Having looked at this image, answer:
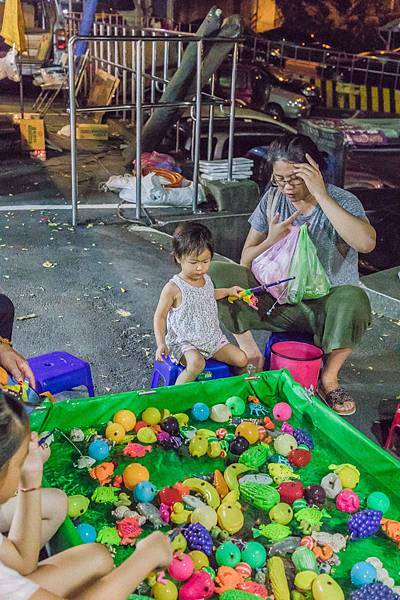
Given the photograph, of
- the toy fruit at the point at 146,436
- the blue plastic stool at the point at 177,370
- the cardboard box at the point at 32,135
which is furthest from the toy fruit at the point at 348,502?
the cardboard box at the point at 32,135

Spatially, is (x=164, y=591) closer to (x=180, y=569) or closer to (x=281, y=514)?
(x=180, y=569)

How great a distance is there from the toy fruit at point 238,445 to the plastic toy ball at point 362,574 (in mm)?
887

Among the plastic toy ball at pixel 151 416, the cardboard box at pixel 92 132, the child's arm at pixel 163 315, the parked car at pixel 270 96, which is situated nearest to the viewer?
the plastic toy ball at pixel 151 416

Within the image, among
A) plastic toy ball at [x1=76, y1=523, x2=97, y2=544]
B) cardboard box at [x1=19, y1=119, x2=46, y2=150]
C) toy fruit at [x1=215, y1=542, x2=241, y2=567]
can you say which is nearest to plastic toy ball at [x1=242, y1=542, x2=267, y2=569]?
toy fruit at [x1=215, y1=542, x2=241, y2=567]

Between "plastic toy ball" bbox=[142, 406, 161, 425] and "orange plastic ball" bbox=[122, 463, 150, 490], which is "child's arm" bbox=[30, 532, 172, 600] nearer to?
"orange plastic ball" bbox=[122, 463, 150, 490]

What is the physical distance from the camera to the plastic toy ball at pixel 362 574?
281 cm

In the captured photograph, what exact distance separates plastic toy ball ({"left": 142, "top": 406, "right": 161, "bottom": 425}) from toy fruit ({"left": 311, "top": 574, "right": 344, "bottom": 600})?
4.00 feet

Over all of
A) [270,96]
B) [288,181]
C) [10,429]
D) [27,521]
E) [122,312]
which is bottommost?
[122,312]

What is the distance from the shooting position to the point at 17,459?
85.9 inches

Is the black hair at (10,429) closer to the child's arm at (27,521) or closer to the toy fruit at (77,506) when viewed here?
the child's arm at (27,521)

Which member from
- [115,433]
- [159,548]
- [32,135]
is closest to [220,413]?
[115,433]

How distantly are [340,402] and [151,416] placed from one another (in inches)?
49.3

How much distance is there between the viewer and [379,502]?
10.6ft

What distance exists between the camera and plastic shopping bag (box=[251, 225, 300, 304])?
4332 mm
